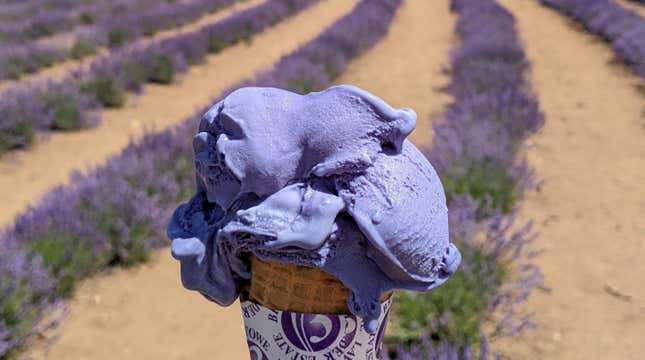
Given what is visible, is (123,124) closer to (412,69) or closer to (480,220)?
(480,220)

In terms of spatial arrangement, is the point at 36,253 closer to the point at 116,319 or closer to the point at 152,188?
the point at 116,319

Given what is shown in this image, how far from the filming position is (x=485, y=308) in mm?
3004

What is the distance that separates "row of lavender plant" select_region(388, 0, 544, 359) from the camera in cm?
292

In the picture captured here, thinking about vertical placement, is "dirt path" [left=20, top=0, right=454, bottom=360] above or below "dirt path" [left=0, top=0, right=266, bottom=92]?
above

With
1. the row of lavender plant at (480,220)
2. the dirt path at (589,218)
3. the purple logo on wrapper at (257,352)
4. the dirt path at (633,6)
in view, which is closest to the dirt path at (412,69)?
the row of lavender plant at (480,220)

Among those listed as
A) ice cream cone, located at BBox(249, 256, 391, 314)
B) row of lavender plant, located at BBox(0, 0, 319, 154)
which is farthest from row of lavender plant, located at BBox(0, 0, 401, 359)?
ice cream cone, located at BBox(249, 256, 391, 314)

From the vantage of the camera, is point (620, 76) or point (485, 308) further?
point (620, 76)

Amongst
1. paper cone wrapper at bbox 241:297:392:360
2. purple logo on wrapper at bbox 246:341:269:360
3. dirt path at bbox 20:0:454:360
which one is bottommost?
dirt path at bbox 20:0:454:360

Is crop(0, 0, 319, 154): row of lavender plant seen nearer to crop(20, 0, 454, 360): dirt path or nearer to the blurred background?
the blurred background

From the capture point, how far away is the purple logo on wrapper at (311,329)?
150 centimetres

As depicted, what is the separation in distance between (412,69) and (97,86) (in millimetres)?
5016

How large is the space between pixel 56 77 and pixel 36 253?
19.6ft

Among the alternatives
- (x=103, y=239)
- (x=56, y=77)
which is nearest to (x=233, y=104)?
(x=103, y=239)

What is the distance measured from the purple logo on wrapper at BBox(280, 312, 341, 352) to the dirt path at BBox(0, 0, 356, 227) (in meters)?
3.65
